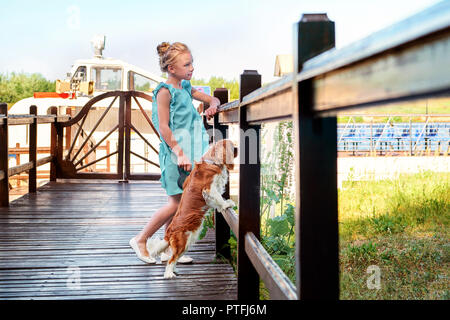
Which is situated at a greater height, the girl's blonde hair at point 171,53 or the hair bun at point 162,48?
the hair bun at point 162,48

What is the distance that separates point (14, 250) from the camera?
3078 mm

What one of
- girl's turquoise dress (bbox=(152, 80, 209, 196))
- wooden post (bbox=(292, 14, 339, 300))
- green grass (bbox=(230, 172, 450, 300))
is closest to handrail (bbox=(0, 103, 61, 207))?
green grass (bbox=(230, 172, 450, 300))

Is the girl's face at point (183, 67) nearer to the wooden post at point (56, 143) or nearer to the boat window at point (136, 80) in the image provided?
the wooden post at point (56, 143)

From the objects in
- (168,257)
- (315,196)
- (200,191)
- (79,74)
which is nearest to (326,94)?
(315,196)

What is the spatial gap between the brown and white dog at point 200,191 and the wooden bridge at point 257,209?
14 cm

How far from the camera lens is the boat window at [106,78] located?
1213 centimetres

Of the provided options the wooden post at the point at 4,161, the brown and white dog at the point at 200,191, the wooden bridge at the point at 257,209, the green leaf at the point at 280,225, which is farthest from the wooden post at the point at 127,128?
the brown and white dog at the point at 200,191

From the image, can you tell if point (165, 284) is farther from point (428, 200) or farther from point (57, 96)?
point (57, 96)

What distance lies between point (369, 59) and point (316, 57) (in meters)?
0.27

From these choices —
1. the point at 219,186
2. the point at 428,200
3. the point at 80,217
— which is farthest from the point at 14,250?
the point at 428,200

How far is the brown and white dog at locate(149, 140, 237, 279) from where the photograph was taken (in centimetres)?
221

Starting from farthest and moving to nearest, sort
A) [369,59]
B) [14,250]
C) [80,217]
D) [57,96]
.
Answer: [57,96], [80,217], [14,250], [369,59]

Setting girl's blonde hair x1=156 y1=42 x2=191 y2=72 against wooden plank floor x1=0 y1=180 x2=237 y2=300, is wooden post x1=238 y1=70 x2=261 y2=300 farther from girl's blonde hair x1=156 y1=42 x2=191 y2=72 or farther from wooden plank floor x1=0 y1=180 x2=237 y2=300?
girl's blonde hair x1=156 y1=42 x2=191 y2=72

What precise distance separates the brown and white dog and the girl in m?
0.18
